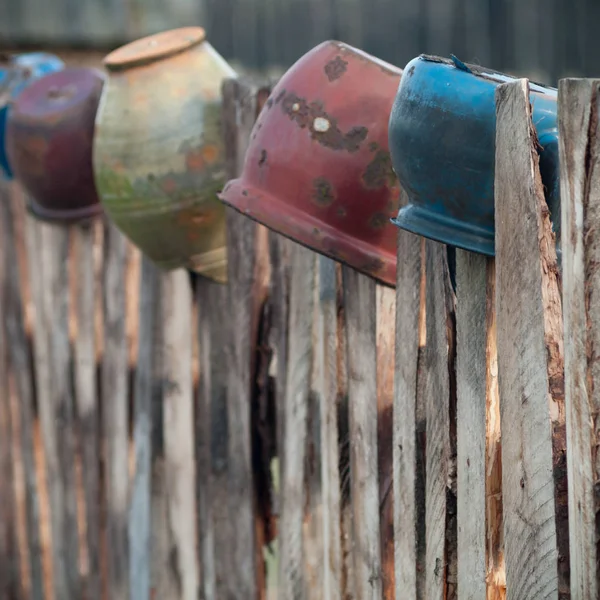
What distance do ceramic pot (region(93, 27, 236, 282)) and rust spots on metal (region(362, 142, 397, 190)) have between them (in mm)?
785

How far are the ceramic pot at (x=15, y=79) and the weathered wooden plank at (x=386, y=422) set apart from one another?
6.25 feet

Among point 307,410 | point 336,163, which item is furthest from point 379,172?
point 307,410

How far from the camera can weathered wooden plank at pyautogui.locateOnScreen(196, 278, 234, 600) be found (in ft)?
10.3

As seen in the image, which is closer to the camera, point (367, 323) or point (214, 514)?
point (367, 323)

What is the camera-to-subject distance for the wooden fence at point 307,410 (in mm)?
1606

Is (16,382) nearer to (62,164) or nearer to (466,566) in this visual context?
(62,164)

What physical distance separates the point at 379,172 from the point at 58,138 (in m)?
1.43

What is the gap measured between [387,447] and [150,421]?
51.0 inches

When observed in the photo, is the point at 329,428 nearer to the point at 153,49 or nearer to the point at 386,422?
the point at 386,422

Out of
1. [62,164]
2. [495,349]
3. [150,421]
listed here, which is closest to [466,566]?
[495,349]

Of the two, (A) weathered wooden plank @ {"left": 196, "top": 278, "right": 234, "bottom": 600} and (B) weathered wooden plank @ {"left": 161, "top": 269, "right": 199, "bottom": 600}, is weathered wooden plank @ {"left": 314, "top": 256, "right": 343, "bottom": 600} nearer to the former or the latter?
(A) weathered wooden plank @ {"left": 196, "top": 278, "right": 234, "bottom": 600}

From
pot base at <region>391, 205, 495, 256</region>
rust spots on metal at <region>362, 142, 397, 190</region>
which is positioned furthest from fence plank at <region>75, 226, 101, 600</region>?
pot base at <region>391, 205, 495, 256</region>

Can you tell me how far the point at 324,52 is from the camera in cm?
228

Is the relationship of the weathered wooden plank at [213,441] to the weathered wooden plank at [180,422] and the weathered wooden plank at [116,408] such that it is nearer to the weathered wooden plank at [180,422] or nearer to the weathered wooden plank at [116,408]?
the weathered wooden plank at [180,422]
